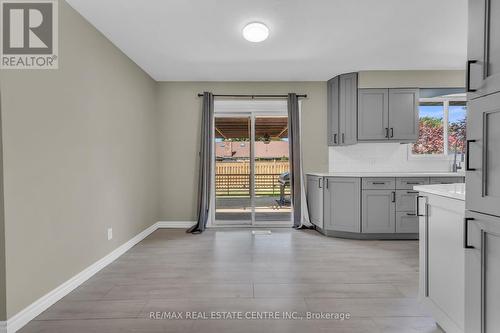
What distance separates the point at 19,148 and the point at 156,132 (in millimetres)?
2897

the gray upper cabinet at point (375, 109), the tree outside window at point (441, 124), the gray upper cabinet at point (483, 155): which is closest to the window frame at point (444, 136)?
the tree outside window at point (441, 124)

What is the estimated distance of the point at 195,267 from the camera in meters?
2.99

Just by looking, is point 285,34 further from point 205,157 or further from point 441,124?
point 441,124

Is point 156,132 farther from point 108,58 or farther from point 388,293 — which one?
point 388,293

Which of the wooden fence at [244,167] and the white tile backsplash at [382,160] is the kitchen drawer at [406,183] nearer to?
the white tile backsplash at [382,160]

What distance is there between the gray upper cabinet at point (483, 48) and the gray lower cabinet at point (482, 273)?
607 millimetres

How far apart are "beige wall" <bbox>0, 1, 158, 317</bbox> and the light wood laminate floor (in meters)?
0.36

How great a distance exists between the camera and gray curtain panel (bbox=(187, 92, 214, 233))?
184 inches

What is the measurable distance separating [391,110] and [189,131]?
10.9 ft

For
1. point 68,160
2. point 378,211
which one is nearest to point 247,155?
point 378,211

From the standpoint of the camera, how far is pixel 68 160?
96.4 inches

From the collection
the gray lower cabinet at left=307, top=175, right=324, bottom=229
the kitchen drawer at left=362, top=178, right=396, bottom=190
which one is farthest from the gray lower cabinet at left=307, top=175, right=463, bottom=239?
the gray lower cabinet at left=307, top=175, right=324, bottom=229

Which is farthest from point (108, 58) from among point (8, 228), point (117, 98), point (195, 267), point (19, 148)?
point (195, 267)

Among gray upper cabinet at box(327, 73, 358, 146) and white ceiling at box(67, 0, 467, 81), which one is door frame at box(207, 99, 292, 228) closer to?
white ceiling at box(67, 0, 467, 81)
